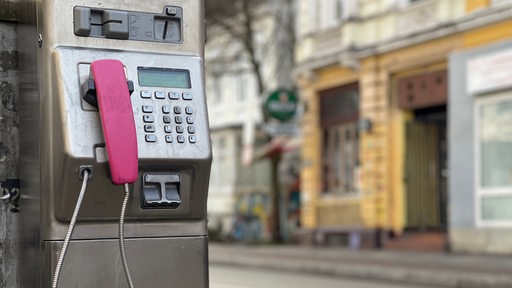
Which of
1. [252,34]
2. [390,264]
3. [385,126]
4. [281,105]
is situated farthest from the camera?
[252,34]

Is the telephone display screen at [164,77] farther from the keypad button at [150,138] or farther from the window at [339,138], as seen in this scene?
the window at [339,138]

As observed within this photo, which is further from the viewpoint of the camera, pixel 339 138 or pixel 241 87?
pixel 241 87

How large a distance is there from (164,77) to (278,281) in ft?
35.1

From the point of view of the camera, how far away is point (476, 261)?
14133 mm

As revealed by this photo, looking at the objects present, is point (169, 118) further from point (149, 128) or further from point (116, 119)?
point (116, 119)

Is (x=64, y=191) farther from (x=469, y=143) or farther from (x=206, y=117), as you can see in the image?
(x=469, y=143)

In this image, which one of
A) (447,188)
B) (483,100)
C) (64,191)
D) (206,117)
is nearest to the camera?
(64,191)

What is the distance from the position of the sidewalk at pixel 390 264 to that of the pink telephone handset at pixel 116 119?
31.4 ft

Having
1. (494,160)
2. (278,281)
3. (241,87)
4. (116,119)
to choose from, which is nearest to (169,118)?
(116,119)

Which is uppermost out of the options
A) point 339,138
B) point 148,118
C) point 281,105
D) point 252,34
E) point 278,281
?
point 252,34

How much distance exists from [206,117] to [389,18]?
16904mm

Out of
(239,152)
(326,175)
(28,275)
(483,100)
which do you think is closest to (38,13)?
(28,275)

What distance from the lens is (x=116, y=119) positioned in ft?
7.10

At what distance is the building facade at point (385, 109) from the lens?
672 inches
